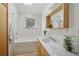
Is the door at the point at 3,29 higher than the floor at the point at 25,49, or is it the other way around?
the door at the point at 3,29

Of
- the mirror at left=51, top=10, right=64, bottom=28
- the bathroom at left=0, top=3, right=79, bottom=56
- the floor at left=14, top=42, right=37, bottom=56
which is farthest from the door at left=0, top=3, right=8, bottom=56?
the mirror at left=51, top=10, right=64, bottom=28

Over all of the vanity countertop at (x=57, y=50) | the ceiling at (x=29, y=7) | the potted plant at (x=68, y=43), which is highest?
the ceiling at (x=29, y=7)

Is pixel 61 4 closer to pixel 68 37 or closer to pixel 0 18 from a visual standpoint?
pixel 68 37

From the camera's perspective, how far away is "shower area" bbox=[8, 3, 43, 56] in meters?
1.60

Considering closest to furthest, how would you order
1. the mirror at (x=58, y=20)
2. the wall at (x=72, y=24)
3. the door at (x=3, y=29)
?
the door at (x=3, y=29) < the wall at (x=72, y=24) < the mirror at (x=58, y=20)

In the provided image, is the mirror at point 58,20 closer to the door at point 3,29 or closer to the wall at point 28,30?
the wall at point 28,30

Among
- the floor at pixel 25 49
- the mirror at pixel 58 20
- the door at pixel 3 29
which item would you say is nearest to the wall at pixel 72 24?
the mirror at pixel 58 20

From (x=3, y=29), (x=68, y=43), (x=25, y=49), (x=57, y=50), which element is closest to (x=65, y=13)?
(x=68, y=43)

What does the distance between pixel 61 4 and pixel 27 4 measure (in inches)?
18.8

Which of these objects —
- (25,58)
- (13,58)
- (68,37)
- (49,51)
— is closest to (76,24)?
(68,37)

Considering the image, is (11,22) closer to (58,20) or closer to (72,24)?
(58,20)

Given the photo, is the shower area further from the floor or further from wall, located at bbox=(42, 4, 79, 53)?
wall, located at bbox=(42, 4, 79, 53)

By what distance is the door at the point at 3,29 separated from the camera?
149 centimetres

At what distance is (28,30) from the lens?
1.68 m
